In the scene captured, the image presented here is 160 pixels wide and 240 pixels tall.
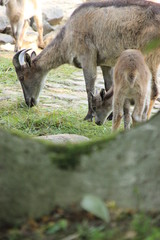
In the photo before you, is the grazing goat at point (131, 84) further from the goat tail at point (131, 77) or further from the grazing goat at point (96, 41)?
the grazing goat at point (96, 41)

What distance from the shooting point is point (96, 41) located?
887cm

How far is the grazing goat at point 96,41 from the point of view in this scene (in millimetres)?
8266

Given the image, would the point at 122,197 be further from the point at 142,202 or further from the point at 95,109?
the point at 95,109

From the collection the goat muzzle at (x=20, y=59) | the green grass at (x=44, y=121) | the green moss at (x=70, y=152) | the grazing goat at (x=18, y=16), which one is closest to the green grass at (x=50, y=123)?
the green grass at (x=44, y=121)

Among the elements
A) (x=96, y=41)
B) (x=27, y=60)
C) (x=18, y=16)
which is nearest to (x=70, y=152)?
(x=96, y=41)

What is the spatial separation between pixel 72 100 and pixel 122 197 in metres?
8.15

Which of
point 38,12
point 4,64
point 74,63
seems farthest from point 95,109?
point 38,12

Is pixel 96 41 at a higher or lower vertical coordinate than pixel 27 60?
higher

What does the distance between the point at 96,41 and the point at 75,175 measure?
6777 millimetres

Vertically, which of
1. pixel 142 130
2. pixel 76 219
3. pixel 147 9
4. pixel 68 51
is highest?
pixel 142 130

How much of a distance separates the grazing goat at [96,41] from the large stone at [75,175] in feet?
19.1

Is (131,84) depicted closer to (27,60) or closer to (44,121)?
(44,121)

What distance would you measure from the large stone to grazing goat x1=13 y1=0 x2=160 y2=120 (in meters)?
5.83

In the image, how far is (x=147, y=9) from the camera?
27.3ft
